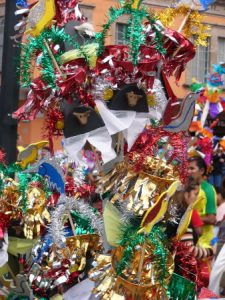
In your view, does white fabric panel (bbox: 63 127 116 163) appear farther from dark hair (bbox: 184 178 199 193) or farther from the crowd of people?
dark hair (bbox: 184 178 199 193)

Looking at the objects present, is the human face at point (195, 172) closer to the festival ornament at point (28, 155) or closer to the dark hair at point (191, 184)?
the dark hair at point (191, 184)

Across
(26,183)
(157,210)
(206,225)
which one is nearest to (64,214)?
(26,183)

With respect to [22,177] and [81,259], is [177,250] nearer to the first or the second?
[81,259]

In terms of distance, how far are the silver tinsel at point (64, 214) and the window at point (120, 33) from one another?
619mm

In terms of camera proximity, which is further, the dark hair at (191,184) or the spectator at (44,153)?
the dark hair at (191,184)

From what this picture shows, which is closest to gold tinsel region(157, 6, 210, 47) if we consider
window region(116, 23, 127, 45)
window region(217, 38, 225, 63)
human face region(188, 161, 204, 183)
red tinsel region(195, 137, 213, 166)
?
window region(116, 23, 127, 45)

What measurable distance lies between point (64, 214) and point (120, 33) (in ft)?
2.28

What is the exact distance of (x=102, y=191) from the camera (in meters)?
2.46

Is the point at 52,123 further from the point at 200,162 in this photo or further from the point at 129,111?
the point at 200,162

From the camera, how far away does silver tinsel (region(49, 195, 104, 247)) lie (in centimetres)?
250

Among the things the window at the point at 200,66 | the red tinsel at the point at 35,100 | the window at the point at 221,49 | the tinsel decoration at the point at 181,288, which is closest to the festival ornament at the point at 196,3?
the red tinsel at the point at 35,100

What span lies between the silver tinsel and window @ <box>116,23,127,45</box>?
24.4 inches

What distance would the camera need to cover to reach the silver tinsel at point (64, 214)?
8.21 ft

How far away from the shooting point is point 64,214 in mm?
2574
